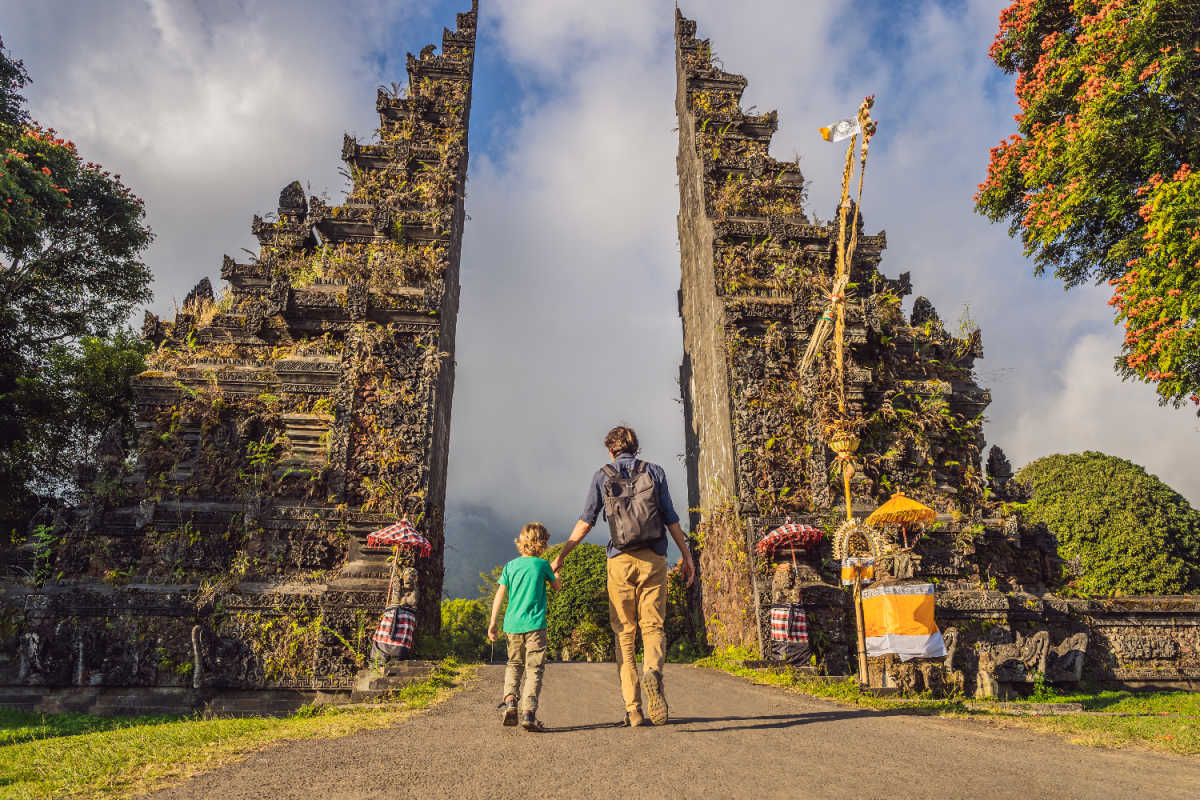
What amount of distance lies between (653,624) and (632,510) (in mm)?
863

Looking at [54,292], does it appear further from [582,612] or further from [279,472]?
[582,612]

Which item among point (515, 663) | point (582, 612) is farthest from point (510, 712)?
point (582, 612)

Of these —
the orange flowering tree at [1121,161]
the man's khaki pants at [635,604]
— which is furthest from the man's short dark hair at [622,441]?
the orange flowering tree at [1121,161]

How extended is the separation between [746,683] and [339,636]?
20.1 ft

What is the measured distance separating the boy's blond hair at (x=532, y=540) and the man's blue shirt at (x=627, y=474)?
389mm

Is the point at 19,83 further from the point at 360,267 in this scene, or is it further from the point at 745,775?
the point at 745,775

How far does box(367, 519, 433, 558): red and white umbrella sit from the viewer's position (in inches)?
425

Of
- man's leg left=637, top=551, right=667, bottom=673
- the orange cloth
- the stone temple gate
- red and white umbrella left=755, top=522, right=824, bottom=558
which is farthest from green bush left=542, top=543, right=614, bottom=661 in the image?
man's leg left=637, top=551, right=667, bottom=673

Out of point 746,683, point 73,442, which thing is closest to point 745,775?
point 746,683

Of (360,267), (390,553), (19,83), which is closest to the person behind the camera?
(390,553)

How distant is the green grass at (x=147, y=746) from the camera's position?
12.9 feet

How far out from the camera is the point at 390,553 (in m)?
11.3

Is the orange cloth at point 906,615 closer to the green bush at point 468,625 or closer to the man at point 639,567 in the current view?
the man at point 639,567

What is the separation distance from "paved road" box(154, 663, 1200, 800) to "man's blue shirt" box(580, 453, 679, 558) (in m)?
1.36
